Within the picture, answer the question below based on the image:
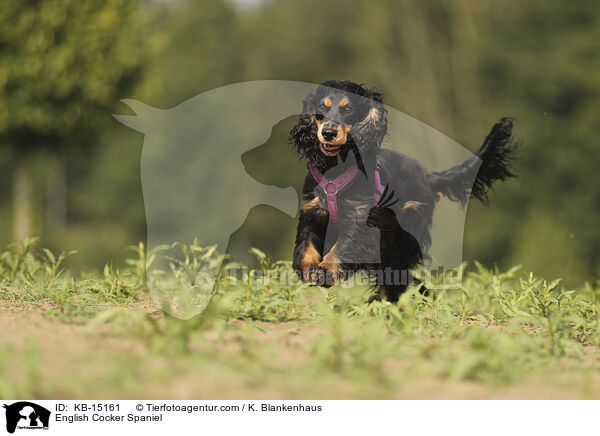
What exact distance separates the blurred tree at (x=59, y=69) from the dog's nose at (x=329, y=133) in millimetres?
9563

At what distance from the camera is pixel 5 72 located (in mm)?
11094

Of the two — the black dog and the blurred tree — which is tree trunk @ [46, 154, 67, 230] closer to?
the blurred tree

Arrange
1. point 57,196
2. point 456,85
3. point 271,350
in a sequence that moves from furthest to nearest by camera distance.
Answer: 1. point 57,196
2. point 456,85
3. point 271,350

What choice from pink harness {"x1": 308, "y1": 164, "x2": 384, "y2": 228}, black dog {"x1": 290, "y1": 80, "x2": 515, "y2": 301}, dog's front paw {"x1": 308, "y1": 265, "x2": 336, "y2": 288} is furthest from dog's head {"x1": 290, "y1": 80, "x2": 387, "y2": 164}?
dog's front paw {"x1": 308, "y1": 265, "x2": 336, "y2": 288}

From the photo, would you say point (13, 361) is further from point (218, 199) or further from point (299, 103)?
point (218, 199)

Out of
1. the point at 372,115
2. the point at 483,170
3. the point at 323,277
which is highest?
the point at 483,170

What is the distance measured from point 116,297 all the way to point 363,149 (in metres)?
1.92

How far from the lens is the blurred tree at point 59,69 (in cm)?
1128

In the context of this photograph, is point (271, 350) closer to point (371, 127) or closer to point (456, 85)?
point (371, 127)

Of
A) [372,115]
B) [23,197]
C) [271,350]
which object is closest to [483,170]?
[372,115]

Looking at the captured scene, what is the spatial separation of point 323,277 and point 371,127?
998mm

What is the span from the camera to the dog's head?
3.64 metres
